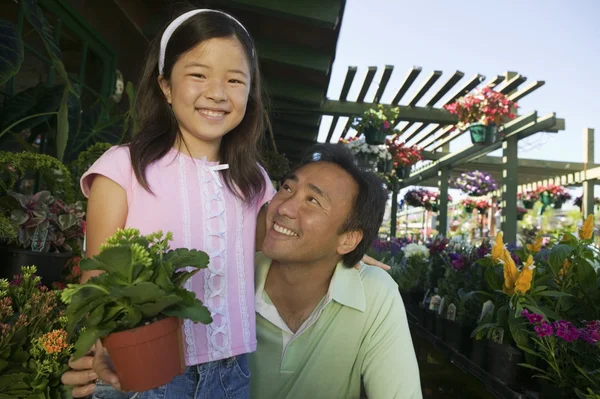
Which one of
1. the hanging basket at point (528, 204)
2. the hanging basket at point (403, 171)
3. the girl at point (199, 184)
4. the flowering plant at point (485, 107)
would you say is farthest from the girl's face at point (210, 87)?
the hanging basket at point (528, 204)

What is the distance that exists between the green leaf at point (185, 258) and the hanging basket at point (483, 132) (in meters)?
5.75

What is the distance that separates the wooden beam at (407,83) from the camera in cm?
580

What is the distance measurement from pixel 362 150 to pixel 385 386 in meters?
4.79

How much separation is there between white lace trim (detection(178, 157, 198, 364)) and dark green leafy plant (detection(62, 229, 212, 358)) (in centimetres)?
A: 33

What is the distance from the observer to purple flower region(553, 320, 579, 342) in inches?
65.4

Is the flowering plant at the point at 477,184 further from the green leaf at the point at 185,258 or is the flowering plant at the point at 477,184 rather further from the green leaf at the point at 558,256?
the green leaf at the point at 185,258

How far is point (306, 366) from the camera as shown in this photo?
63.1 inches

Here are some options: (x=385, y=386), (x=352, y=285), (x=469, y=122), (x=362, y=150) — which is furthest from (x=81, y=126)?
(x=469, y=122)

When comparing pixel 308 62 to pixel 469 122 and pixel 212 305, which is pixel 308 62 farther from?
pixel 212 305

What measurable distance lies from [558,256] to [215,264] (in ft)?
5.16

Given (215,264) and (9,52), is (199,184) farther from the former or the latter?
(9,52)

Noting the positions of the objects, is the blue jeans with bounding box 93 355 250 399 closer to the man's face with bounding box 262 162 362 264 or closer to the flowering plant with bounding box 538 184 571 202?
the man's face with bounding box 262 162 362 264

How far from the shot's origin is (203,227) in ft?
4.09

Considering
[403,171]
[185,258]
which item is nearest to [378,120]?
[403,171]
